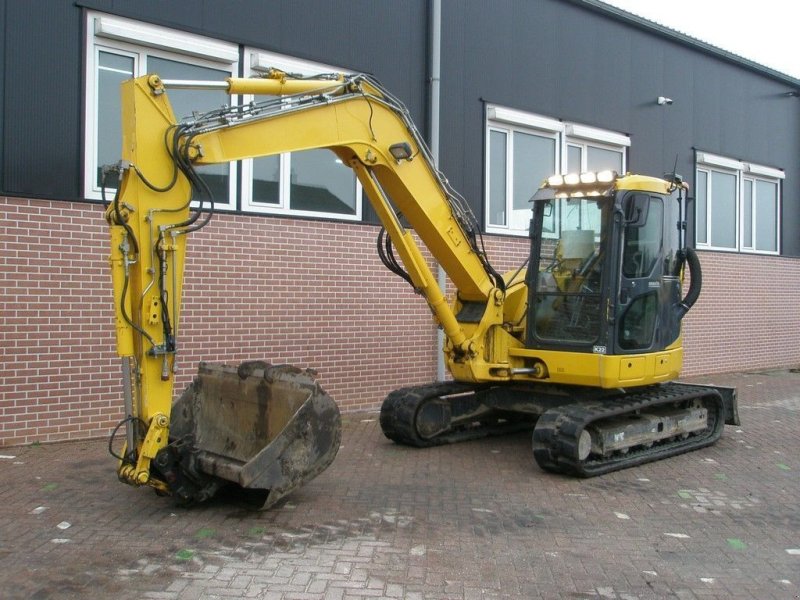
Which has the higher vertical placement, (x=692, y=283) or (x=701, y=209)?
(x=701, y=209)

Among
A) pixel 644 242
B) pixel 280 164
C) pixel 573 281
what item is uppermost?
pixel 280 164

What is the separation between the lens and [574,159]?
43.1 ft

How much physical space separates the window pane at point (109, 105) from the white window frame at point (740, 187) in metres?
11.1

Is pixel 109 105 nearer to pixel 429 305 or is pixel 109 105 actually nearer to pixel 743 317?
pixel 429 305

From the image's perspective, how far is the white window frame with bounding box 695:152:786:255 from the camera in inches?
606

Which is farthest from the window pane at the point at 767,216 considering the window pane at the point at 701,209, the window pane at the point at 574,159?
the window pane at the point at 574,159

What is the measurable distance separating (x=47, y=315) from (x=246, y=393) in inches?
116

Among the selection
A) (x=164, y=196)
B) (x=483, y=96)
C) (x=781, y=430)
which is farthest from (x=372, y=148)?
(x=781, y=430)

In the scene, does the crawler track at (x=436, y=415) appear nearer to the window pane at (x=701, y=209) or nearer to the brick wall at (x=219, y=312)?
the brick wall at (x=219, y=312)

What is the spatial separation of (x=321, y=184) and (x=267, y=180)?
805 millimetres

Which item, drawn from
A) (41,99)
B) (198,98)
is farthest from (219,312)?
(41,99)

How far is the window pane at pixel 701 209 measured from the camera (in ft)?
50.0

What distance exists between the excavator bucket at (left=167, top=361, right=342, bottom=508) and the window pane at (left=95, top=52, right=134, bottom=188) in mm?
3126

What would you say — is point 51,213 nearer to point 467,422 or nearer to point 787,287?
point 467,422
